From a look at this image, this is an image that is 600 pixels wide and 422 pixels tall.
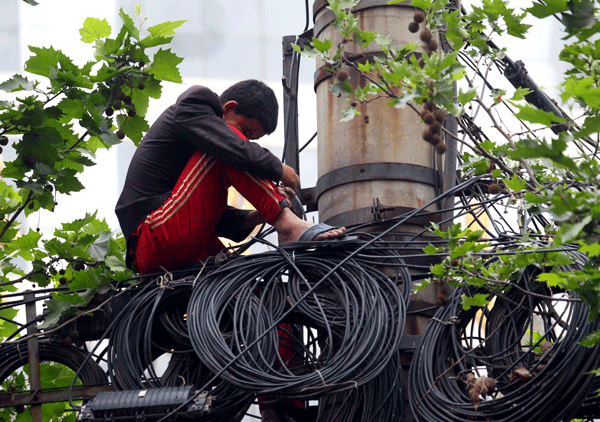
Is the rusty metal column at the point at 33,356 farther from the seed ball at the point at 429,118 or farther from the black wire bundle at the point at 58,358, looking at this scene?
the seed ball at the point at 429,118

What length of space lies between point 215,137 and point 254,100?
0.57 m

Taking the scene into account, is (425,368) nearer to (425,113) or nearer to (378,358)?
(378,358)

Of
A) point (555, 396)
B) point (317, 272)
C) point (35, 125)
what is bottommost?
point (555, 396)

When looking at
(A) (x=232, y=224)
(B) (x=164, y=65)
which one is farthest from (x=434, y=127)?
(A) (x=232, y=224)

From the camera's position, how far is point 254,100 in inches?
204

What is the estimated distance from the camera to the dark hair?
5184mm

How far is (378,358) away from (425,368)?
232 millimetres

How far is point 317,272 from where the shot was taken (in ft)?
14.9

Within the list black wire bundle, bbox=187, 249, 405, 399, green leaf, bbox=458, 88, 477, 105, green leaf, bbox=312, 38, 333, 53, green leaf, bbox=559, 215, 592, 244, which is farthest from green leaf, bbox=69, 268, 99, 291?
green leaf, bbox=559, 215, 592, 244

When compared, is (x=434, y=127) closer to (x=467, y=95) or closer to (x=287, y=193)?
(x=467, y=95)

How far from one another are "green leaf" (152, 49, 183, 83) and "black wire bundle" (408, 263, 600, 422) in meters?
1.97

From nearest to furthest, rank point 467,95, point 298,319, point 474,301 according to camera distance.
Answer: point 467,95 → point 474,301 → point 298,319

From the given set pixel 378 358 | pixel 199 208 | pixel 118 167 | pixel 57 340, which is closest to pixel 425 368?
pixel 378 358

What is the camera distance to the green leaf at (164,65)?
4.92 metres
